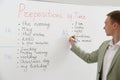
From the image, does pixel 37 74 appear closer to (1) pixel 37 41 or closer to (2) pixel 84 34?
(1) pixel 37 41

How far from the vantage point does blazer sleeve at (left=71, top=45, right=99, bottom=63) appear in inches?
88.0

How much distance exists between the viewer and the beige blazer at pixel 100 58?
2.02 metres

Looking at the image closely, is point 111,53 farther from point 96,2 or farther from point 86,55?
point 96,2

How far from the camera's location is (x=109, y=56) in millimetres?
2088

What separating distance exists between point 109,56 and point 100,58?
0.08m

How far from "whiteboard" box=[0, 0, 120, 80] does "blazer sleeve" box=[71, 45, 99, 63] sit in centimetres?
8

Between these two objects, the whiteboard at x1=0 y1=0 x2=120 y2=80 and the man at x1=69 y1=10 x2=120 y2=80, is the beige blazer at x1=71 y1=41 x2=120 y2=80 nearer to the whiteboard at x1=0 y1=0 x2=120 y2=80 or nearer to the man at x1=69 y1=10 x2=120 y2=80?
the man at x1=69 y1=10 x2=120 y2=80

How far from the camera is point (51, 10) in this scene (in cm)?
219

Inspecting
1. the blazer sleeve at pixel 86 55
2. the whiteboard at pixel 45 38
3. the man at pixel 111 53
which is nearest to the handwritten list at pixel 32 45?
the whiteboard at pixel 45 38

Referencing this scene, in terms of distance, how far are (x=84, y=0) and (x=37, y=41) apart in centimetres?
64

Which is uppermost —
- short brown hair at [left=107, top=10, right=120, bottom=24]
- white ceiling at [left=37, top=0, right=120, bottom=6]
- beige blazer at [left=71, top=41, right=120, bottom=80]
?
white ceiling at [left=37, top=0, right=120, bottom=6]

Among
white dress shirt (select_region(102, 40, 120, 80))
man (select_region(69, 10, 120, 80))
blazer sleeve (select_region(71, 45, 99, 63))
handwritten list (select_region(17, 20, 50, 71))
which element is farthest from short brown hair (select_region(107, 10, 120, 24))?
handwritten list (select_region(17, 20, 50, 71))

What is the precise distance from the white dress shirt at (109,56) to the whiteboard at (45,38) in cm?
33

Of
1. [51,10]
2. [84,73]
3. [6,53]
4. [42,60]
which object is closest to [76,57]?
[84,73]
